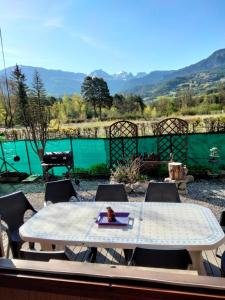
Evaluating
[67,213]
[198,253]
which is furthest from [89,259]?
[198,253]

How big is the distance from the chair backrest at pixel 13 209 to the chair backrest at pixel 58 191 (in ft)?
1.39

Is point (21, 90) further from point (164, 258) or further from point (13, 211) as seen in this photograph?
point (164, 258)

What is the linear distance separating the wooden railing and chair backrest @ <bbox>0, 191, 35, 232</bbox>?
7.15 ft

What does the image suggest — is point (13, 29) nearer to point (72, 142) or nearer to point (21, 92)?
point (72, 142)

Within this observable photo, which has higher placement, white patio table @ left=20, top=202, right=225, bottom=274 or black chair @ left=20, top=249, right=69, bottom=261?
black chair @ left=20, top=249, right=69, bottom=261

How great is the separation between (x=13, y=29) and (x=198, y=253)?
13.2 feet

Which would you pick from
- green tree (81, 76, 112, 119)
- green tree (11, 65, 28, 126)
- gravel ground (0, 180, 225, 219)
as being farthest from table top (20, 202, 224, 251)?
green tree (81, 76, 112, 119)

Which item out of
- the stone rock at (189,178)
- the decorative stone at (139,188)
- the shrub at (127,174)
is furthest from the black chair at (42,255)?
the stone rock at (189,178)

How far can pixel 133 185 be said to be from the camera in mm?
5547

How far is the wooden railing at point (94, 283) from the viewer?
0.90m

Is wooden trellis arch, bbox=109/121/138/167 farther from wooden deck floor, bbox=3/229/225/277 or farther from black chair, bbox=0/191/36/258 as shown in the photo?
wooden deck floor, bbox=3/229/225/277

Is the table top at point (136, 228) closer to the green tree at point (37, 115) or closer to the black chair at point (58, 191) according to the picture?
the black chair at point (58, 191)

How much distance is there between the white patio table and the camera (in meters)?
2.16

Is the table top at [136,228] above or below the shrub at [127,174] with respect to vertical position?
above
